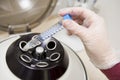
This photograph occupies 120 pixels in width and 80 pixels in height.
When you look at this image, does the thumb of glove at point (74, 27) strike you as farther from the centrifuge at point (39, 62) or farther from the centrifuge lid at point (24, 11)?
the centrifuge lid at point (24, 11)

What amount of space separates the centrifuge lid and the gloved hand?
142 mm

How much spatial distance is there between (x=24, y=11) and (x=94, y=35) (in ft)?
1.00

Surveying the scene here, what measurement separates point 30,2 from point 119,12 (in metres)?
0.42

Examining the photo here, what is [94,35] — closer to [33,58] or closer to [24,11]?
[33,58]

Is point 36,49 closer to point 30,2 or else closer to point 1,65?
point 1,65

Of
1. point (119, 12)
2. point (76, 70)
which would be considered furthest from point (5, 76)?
point (119, 12)

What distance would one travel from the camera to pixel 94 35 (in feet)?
2.03

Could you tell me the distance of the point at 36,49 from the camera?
23.3 inches

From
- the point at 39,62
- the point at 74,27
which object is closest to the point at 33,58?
the point at 39,62

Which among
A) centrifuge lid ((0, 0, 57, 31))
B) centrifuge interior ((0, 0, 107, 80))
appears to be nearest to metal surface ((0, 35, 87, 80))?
centrifuge interior ((0, 0, 107, 80))

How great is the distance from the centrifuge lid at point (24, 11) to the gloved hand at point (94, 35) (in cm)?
14

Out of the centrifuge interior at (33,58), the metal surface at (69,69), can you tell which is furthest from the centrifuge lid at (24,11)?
the metal surface at (69,69)

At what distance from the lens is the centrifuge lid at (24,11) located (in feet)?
2.55

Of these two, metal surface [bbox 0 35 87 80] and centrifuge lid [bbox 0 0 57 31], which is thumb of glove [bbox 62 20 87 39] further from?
centrifuge lid [bbox 0 0 57 31]
